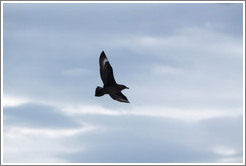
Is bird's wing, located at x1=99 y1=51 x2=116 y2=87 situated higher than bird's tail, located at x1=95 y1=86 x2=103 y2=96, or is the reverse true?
bird's wing, located at x1=99 y1=51 x2=116 y2=87

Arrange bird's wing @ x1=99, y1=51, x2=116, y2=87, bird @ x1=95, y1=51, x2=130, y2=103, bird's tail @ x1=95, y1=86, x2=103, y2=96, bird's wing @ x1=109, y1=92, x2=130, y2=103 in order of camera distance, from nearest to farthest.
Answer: bird's tail @ x1=95, y1=86, x2=103, y2=96 → bird @ x1=95, y1=51, x2=130, y2=103 → bird's wing @ x1=99, y1=51, x2=116, y2=87 → bird's wing @ x1=109, y1=92, x2=130, y2=103

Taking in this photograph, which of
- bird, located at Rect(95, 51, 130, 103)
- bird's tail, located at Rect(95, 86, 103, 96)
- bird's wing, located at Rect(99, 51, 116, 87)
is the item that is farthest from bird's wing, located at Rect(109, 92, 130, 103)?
bird's tail, located at Rect(95, 86, 103, 96)

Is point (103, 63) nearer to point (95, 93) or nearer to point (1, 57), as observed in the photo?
point (95, 93)

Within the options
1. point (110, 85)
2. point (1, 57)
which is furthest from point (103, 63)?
point (1, 57)

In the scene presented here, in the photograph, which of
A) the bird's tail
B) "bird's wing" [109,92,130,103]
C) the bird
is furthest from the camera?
"bird's wing" [109,92,130,103]

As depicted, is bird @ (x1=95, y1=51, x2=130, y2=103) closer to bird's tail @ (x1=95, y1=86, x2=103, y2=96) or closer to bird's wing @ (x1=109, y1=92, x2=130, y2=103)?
bird's tail @ (x1=95, y1=86, x2=103, y2=96)

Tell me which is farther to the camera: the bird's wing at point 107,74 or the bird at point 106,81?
the bird's wing at point 107,74

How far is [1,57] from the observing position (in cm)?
2339

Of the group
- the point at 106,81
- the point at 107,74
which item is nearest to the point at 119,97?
the point at 106,81

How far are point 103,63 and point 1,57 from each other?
5450mm

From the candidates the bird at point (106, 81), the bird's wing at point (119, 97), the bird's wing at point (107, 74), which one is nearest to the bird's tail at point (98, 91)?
the bird at point (106, 81)

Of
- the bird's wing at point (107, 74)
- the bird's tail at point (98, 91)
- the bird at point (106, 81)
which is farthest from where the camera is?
the bird's wing at point (107, 74)

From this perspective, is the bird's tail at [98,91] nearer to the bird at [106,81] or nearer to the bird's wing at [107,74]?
the bird at [106,81]

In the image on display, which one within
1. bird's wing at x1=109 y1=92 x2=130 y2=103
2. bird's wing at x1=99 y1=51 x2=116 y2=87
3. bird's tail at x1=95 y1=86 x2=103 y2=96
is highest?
bird's wing at x1=99 y1=51 x2=116 y2=87
